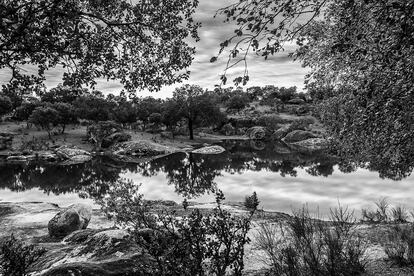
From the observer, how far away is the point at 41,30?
22.2 feet

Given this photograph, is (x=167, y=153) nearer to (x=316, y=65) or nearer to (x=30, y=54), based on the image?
(x=316, y=65)

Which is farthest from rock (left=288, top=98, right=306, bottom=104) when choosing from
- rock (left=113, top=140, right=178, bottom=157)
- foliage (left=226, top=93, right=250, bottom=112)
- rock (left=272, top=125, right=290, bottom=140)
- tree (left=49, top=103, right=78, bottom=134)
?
tree (left=49, top=103, right=78, bottom=134)

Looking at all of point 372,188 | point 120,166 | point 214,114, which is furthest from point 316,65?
point 214,114

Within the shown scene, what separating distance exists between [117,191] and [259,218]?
10240 millimetres

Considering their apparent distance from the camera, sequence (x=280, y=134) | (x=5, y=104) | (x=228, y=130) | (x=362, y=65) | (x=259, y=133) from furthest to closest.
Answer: (x=228, y=130) < (x=259, y=133) < (x=280, y=134) < (x=5, y=104) < (x=362, y=65)

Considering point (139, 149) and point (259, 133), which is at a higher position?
point (259, 133)

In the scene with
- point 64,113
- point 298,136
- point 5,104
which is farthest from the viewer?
point 5,104

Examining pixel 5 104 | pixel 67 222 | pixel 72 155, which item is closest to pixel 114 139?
pixel 72 155

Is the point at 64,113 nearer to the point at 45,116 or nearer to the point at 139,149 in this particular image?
the point at 45,116

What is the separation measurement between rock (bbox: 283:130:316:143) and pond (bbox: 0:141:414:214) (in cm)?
2447

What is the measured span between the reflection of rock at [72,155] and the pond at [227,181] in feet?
9.60

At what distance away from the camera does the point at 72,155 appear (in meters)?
46.9

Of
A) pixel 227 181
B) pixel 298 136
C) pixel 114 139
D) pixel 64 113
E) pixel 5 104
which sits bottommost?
pixel 227 181

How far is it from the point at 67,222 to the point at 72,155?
3601 cm
